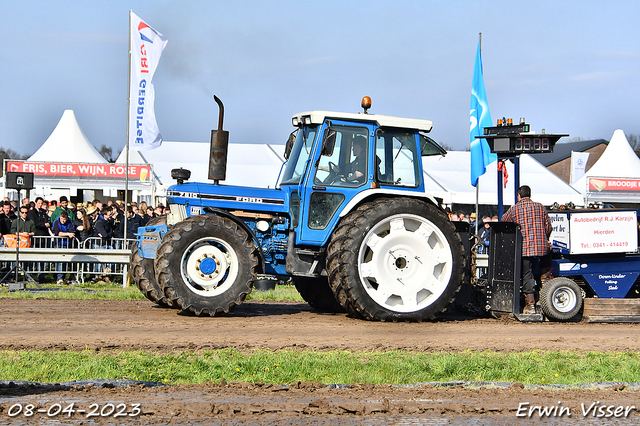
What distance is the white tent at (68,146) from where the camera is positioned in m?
27.2

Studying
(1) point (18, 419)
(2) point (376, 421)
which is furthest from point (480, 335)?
(1) point (18, 419)

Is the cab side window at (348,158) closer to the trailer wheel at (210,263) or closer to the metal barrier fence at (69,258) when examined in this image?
the trailer wheel at (210,263)

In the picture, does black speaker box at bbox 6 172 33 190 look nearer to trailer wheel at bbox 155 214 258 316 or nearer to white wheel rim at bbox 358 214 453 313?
trailer wheel at bbox 155 214 258 316

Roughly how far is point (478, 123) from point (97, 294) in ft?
28.3

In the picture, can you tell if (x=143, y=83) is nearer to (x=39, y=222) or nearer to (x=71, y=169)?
(x=39, y=222)

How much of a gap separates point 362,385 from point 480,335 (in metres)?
3.39

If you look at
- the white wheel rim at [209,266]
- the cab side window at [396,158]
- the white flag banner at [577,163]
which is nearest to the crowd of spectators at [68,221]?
the white wheel rim at [209,266]

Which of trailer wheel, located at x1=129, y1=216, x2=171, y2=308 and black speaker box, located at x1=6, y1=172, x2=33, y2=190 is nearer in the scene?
trailer wheel, located at x1=129, y1=216, x2=171, y2=308

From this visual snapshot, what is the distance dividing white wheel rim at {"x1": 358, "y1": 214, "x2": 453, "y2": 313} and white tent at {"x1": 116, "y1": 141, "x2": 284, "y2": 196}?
1534 cm

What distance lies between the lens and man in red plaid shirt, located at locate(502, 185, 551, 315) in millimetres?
9445


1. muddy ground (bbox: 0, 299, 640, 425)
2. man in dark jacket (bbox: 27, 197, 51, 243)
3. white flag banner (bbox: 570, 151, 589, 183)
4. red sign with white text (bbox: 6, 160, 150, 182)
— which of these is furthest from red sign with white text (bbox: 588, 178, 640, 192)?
man in dark jacket (bbox: 27, 197, 51, 243)

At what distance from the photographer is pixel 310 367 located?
18.8 ft

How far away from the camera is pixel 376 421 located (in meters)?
4.20

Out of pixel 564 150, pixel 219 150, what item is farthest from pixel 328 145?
pixel 564 150
